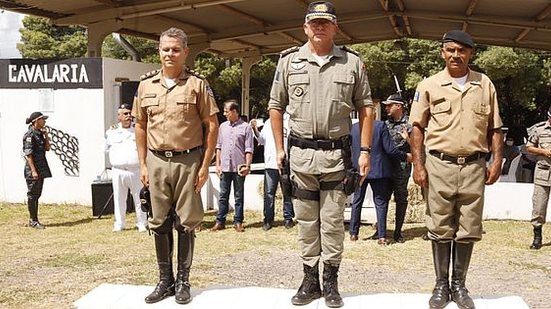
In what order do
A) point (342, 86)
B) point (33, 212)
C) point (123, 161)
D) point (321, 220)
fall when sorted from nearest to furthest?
point (342, 86), point (321, 220), point (123, 161), point (33, 212)

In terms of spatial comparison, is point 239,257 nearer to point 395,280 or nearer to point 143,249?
point 143,249

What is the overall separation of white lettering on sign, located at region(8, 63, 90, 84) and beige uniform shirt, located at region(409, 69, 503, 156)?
24.8ft

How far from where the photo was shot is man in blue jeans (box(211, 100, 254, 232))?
26.5ft

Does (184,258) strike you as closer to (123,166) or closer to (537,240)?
(123,166)

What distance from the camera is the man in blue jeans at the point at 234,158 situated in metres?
8.09

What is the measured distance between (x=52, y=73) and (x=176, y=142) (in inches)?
283

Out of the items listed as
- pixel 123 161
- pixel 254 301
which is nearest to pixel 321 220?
pixel 254 301

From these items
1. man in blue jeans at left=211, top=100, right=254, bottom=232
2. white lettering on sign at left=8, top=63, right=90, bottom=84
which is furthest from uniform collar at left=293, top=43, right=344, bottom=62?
white lettering on sign at left=8, top=63, right=90, bottom=84

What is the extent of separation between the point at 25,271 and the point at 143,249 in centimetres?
131

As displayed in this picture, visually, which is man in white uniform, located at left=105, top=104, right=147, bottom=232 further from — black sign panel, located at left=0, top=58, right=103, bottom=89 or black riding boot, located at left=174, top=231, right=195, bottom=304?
black riding boot, located at left=174, top=231, right=195, bottom=304

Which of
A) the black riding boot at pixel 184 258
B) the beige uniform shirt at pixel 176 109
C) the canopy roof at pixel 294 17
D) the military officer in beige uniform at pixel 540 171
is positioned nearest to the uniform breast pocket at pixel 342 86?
the beige uniform shirt at pixel 176 109

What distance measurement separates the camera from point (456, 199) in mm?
3795

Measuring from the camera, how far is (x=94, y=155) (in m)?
10.1

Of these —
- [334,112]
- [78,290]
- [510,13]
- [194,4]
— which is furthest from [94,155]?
[510,13]
